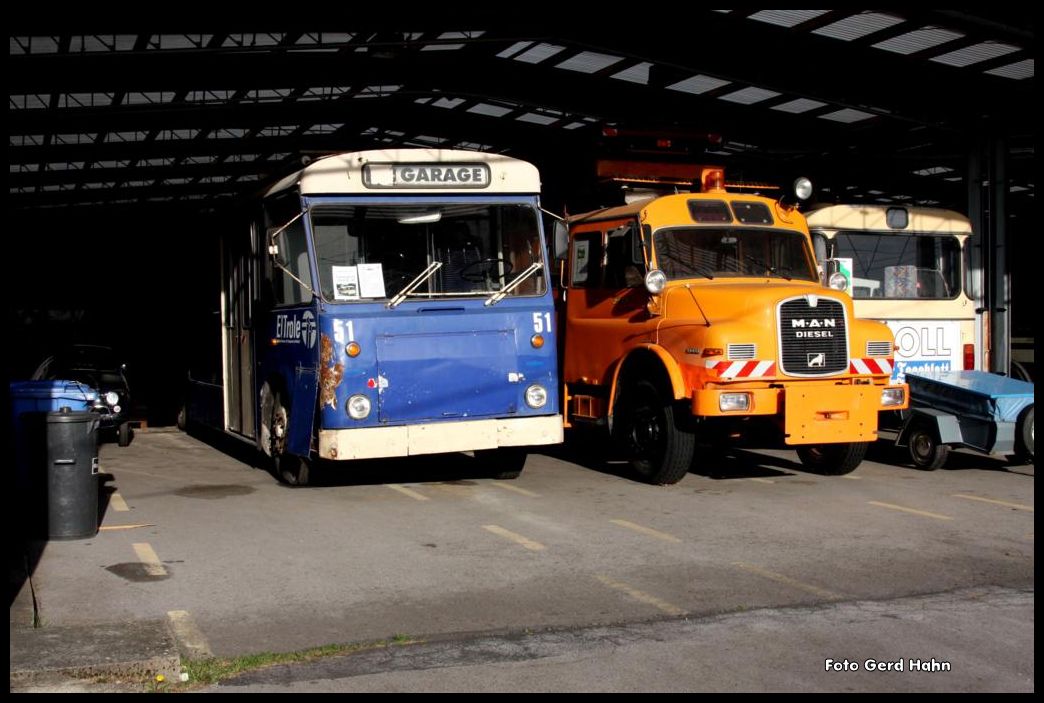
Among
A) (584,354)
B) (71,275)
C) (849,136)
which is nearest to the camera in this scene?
(584,354)

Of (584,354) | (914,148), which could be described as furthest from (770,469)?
(914,148)

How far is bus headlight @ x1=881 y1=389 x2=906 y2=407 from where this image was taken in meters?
11.5

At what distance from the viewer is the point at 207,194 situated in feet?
130

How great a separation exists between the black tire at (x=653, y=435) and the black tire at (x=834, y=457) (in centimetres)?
187

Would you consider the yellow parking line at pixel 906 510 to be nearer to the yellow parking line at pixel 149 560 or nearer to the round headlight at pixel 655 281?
the round headlight at pixel 655 281

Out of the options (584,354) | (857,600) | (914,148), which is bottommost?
(857,600)

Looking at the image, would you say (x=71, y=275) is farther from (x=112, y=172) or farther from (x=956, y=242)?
(x=956, y=242)

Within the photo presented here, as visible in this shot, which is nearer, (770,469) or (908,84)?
(770,469)

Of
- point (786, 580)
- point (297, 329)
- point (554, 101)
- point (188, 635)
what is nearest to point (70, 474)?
point (297, 329)

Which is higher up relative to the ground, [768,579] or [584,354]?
[584,354]

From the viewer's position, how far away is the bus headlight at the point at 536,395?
11181 millimetres

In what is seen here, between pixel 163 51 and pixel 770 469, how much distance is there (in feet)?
38.2

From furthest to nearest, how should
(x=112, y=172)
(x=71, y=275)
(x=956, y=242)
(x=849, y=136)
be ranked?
(x=71, y=275) → (x=112, y=172) → (x=849, y=136) → (x=956, y=242)

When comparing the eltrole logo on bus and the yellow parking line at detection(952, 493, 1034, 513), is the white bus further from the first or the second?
the eltrole logo on bus
